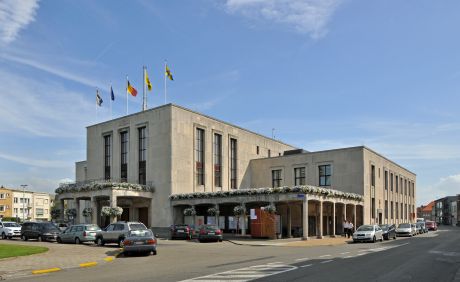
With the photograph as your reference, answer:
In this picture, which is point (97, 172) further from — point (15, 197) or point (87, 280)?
point (15, 197)

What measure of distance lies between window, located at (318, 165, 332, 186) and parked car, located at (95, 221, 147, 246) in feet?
109

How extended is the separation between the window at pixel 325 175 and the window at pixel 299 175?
8.46 feet

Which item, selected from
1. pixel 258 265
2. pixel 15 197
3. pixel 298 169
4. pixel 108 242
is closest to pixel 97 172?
pixel 298 169

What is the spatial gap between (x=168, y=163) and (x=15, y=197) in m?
93.6

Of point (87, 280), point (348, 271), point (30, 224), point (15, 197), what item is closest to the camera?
point (87, 280)

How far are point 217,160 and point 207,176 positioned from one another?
3198mm

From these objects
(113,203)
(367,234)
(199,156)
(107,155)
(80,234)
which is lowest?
(367,234)

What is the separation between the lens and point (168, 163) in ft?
170

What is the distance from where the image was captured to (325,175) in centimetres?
5909

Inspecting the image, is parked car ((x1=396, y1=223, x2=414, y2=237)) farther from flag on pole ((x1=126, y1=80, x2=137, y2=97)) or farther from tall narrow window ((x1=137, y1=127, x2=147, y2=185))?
flag on pole ((x1=126, y1=80, x2=137, y2=97))

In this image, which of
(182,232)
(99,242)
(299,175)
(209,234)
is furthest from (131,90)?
(99,242)

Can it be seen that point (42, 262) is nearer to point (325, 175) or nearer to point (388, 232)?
point (388, 232)

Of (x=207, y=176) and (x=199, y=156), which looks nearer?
(x=199, y=156)

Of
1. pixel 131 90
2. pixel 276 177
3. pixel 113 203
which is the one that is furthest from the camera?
pixel 276 177
